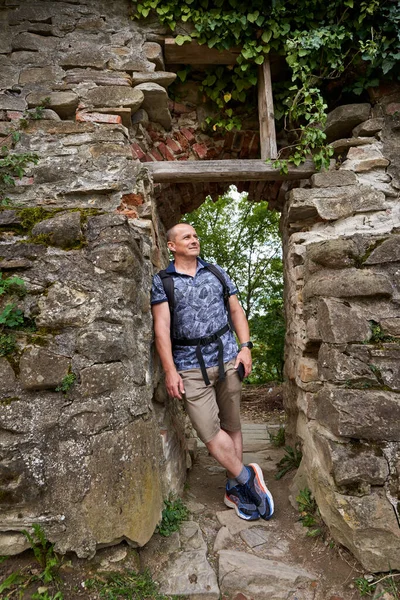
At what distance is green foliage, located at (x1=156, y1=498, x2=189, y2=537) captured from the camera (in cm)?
214

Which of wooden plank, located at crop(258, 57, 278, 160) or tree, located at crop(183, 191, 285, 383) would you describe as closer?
wooden plank, located at crop(258, 57, 278, 160)

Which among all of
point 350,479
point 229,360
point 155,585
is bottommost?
point 155,585

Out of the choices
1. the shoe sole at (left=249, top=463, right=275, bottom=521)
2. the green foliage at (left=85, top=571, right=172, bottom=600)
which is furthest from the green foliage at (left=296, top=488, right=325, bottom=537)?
the green foliage at (left=85, top=571, right=172, bottom=600)

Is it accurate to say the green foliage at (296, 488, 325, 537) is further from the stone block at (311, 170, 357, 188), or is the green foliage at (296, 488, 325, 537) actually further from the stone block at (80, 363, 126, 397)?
the stone block at (311, 170, 357, 188)

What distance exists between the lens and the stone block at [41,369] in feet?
6.03

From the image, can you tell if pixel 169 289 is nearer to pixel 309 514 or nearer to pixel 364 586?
pixel 309 514

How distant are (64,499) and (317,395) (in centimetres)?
164

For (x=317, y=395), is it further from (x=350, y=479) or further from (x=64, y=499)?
(x=64, y=499)

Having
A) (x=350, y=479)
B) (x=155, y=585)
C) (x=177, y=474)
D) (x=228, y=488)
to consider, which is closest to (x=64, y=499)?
(x=155, y=585)

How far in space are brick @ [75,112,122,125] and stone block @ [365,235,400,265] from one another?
7.21ft

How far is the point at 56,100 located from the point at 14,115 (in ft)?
1.16

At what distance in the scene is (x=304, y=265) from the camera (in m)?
2.99

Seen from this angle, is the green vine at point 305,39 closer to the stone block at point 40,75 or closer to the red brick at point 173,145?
the red brick at point 173,145

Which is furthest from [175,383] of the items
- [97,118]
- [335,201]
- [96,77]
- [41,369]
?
[96,77]
